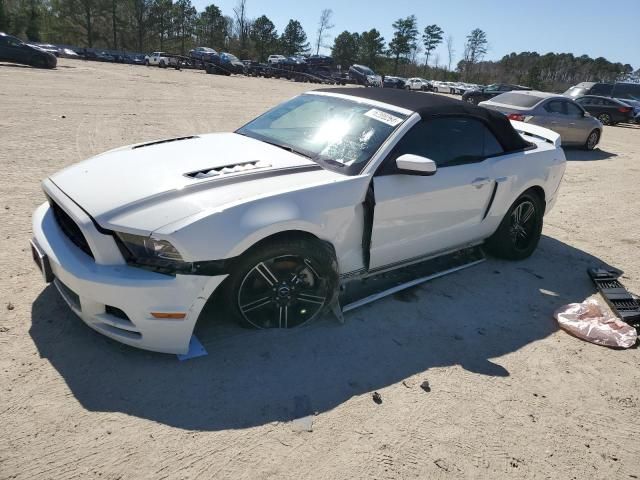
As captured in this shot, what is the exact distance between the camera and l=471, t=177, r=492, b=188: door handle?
161 inches

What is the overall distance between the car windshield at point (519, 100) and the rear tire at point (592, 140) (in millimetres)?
2408

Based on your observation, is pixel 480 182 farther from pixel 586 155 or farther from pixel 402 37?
pixel 402 37

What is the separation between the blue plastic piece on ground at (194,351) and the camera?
2.87m

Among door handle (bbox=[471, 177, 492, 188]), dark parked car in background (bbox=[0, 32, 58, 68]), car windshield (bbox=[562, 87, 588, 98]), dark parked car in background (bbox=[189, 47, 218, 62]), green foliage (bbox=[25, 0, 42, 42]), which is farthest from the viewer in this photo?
green foliage (bbox=[25, 0, 42, 42])

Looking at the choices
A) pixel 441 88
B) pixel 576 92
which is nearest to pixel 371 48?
pixel 441 88

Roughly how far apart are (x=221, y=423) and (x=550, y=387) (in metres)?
2.08

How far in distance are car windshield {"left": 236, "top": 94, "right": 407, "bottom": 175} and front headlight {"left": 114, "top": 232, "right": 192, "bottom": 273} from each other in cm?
128

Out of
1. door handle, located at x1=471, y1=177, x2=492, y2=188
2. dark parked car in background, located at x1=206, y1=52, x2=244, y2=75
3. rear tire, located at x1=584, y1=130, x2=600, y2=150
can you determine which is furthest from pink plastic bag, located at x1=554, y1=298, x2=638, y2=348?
dark parked car in background, located at x1=206, y1=52, x2=244, y2=75

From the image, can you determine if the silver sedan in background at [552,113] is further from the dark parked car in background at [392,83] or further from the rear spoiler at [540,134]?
the dark parked car in background at [392,83]

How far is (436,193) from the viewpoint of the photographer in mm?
3758

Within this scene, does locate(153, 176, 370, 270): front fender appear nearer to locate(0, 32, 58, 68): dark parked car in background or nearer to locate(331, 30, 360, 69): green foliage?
locate(0, 32, 58, 68): dark parked car in background

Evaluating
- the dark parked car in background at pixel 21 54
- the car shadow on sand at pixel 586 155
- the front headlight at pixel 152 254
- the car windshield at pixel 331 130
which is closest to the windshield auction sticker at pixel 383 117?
the car windshield at pixel 331 130

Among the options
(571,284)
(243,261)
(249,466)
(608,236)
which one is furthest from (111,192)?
(608,236)

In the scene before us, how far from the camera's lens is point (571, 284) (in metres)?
4.65
